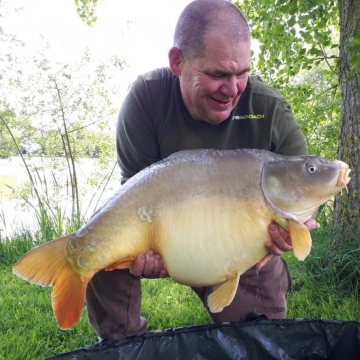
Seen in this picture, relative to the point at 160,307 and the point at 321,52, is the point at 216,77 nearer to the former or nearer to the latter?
the point at 160,307

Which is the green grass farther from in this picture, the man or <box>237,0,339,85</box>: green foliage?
<box>237,0,339,85</box>: green foliage

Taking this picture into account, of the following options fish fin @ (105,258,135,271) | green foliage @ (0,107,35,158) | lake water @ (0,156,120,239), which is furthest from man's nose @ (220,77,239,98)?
green foliage @ (0,107,35,158)

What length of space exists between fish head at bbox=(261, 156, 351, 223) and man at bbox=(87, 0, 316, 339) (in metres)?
0.36

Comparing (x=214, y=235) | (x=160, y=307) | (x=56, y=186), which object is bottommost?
(x=56, y=186)

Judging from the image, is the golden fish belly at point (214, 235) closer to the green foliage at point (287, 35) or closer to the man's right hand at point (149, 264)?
the man's right hand at point (149, 264)

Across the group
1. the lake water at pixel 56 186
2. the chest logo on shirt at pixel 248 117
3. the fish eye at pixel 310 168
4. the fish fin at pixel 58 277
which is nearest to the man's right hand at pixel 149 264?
the fish fin at pixel 58 277

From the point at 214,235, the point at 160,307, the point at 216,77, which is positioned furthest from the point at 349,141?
the point at 214,235

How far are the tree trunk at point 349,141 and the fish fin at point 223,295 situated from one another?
1222 mm

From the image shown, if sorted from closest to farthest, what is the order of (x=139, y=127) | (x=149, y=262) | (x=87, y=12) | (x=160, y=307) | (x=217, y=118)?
(x=149, y=262) < (x=217, y=118) < (x=139, y=127) < (x=160, y=307) < (x=87, y=12)

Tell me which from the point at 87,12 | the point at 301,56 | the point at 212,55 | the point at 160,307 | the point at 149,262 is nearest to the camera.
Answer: the point at 149,262

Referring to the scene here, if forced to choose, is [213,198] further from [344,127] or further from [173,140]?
[344,127]

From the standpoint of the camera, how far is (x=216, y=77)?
4.26 feet

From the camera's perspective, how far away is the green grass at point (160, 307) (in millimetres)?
1654

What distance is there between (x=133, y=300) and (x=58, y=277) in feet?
1.28
